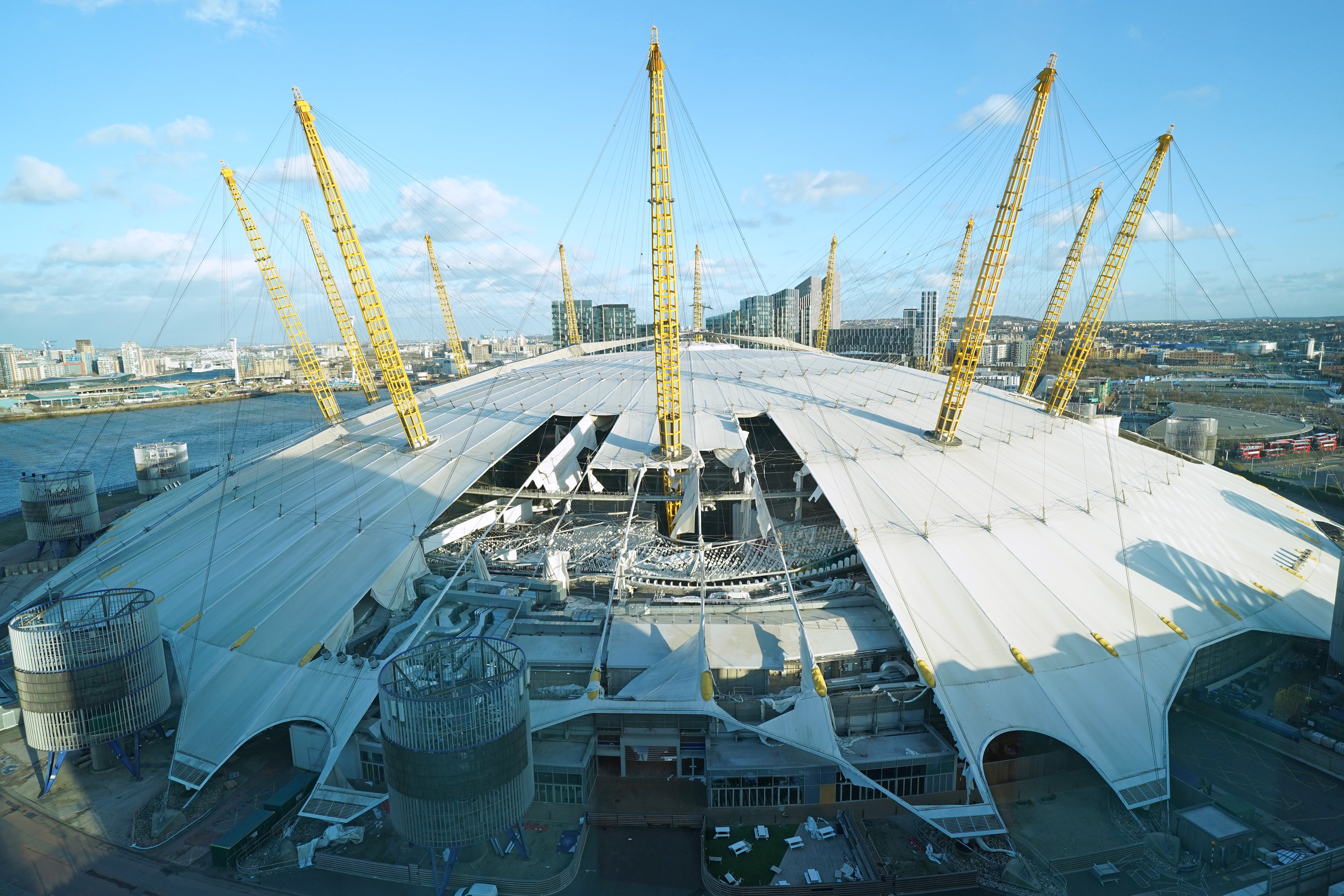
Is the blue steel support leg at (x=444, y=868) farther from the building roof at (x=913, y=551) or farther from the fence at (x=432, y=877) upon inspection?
the building roof at (x=913, y=551)

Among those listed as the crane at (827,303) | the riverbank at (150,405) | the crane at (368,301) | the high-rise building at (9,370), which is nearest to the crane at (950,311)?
the crane at (827,303)

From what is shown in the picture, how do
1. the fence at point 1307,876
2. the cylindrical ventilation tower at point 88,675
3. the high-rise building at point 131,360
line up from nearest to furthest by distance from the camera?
the fence at point 1307,876
the cylindrical ventilation tower at point 88,675
the high-rise building at point 131,360

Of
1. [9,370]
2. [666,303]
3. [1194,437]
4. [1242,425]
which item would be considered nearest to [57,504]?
[666,303]

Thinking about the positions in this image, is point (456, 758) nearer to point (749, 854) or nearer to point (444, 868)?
point (444, 868)

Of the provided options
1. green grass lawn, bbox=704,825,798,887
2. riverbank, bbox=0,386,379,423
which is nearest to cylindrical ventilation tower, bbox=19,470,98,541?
green grass lawn, bbox=704,825,798,887

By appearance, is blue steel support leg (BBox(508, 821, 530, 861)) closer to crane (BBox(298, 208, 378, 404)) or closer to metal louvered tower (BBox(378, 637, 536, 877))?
metal louvered tower (BBox(378, 637, 536, 877))
